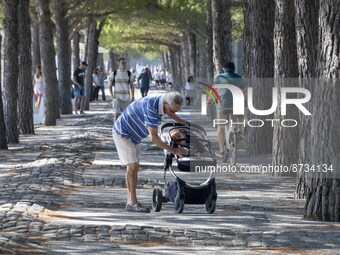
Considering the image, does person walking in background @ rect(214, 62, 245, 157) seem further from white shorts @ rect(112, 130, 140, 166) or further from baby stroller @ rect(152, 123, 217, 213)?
white shorts @ rect(112, 130, 140, 166)

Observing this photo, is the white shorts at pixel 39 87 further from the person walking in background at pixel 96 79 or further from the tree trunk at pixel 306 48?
the tree trunk at pixel 306 48

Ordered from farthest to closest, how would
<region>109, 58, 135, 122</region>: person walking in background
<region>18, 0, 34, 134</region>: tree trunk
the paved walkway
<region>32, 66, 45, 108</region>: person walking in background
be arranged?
<region>32, 66, 45, 108</region>: person walking in background
<region>18, 0, 34, 134</region>: tree trunk
<region>109, 58, 135, 122</region>: person walking in background
the paved walkway

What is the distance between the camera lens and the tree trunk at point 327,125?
13.2m

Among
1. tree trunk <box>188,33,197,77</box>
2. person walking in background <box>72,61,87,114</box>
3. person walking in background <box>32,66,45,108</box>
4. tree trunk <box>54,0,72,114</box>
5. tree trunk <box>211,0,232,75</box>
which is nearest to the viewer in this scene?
A: tree trunk <box>211,0,232,75</box>

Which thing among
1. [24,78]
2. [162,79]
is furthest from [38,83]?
[162,79]

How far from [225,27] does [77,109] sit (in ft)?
46.1

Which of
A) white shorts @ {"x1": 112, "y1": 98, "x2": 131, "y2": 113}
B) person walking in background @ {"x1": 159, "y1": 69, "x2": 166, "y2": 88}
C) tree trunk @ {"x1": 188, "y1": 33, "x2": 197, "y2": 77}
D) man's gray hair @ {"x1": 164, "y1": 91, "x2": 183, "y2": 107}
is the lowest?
person walking in background @ {"x1": 159, "y1": 69, "x2": 166, "y2": 88}

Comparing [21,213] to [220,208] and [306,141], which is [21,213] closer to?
[220,208]

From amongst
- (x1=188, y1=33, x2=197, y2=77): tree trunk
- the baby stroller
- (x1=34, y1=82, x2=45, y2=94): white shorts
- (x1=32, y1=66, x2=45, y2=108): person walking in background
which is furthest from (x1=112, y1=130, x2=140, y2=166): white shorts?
(x1=188, y1=33, x2=197, y2=77): tree trunk

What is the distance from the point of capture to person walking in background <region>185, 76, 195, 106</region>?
5285 cm

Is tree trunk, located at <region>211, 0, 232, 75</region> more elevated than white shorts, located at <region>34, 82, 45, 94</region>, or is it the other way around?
tree trunk, located at <region>211, 0, 232, 75</region>

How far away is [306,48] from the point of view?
16.2m

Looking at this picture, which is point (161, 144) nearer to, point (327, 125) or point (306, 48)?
point (327, 125)

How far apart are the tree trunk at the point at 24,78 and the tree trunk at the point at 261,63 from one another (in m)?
7.72
